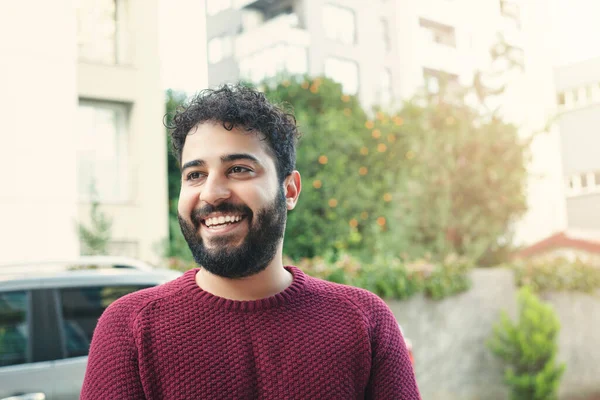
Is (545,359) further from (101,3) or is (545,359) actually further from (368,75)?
(368,75)

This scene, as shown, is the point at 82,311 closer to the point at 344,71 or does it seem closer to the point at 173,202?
the point at 173,202

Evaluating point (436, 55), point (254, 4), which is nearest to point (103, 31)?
point (254, 4)

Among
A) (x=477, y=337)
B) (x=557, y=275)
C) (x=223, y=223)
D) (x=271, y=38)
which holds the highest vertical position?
(x=271, y=38)

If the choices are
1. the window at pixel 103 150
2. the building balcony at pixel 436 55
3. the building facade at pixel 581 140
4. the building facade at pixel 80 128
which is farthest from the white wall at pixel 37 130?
the building balcony at pixel 436 55

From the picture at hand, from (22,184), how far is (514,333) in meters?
5.15

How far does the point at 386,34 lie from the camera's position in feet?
60.4

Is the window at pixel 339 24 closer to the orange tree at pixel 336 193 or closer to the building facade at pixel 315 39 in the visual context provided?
the building facade at pixel 315 39

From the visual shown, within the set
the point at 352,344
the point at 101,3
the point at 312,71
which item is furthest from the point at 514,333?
the point at 312,71

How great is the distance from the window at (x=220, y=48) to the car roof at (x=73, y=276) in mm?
12645

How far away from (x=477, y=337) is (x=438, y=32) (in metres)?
13.4

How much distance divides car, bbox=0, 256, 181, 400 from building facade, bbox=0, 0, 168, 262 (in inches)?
157

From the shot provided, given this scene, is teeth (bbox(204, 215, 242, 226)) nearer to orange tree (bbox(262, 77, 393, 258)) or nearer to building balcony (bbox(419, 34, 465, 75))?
orange tree (bbox(262, 77, 393, 258))

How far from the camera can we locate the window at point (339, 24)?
16.7 m

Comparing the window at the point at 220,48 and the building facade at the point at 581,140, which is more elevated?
the window at the point at 220,48
